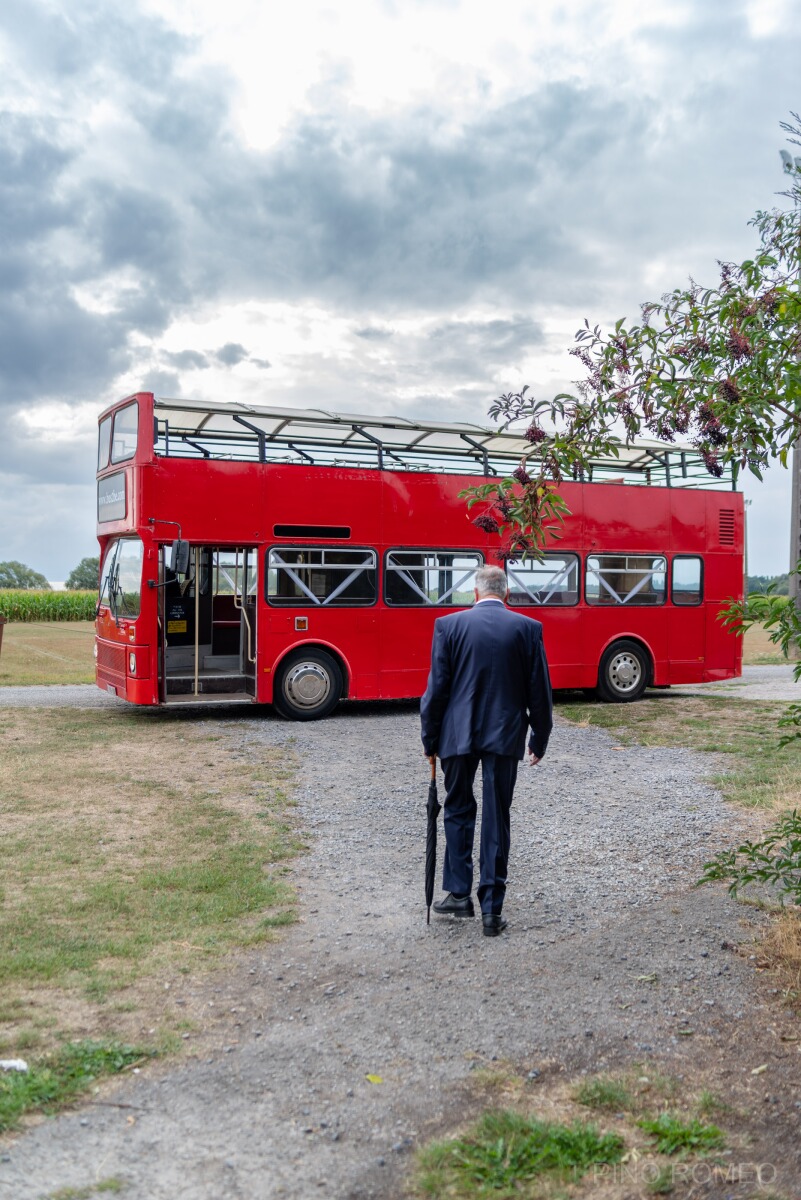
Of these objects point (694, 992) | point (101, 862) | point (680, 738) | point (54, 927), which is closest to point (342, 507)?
point (680, 738)

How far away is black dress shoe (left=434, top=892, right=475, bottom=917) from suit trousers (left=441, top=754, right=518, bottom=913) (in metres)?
0.04

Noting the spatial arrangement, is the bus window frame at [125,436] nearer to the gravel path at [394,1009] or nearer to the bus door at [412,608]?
the bus door at [412,608]

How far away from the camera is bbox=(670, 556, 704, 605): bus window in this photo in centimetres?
1691

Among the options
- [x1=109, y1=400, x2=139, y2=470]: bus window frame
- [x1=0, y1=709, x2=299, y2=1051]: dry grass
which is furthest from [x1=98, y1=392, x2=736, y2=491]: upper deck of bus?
Answer: [x1=0, y1=709, x2=299, y2=1051]: dry grass

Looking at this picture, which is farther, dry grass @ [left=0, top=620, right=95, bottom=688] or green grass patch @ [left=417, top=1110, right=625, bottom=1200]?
dry grass @ [left=0, top=620, right=95, bottom=688]

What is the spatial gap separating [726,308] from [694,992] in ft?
10.2

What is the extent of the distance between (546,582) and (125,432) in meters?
6.35

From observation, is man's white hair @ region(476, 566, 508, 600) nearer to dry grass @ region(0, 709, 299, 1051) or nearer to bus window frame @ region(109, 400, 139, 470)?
dry grass @ region(0, 709, 299, 1051)

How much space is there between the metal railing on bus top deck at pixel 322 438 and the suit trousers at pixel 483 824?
7382 mm

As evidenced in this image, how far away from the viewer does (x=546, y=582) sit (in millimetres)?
15898

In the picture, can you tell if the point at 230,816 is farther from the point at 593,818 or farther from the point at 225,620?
the point at 225,620

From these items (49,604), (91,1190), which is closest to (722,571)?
(91,1190)

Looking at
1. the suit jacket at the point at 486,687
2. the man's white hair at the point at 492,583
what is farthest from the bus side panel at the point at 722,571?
the suit jacket at the point at 486,687

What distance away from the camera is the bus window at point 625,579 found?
639 inches
